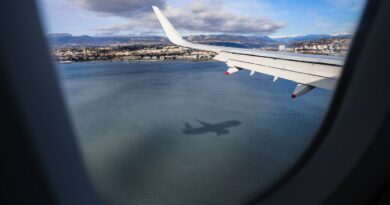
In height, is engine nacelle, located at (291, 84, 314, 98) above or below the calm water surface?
above

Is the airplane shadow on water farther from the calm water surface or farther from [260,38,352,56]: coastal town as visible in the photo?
[260,38,352,56]: coastal town

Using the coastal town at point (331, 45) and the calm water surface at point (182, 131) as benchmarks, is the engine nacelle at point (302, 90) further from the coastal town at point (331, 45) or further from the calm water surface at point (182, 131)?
the coastal town at point (331, 45)

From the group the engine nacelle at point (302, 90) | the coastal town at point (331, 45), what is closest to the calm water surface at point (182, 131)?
the coastal town at point (331, 45)

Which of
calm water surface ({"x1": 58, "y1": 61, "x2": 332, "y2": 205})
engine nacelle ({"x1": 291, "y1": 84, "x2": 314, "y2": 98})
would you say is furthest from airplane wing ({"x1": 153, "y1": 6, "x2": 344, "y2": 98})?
calm water surface ({"x1": 58, "y1": 61, "x2": 332, "y2": 205})

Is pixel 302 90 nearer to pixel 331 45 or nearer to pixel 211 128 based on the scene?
pixel 331 45

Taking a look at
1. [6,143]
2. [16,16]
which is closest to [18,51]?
[16,16]

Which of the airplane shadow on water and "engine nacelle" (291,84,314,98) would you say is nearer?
"engine nacelle" (291,84,314,98)

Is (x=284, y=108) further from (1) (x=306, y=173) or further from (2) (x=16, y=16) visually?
(2) (x=16, y=16)

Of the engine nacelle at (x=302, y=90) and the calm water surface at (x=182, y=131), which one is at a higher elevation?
the engine nacelle at (x=302, y=90)

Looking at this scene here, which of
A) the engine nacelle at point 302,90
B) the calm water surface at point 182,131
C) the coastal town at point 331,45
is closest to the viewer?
the coastal town at point 331,45
